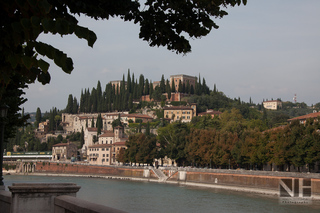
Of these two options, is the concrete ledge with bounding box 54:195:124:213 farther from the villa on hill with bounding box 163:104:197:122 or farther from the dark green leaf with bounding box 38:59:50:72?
the villa on hill with bounding box 163:104:197:122

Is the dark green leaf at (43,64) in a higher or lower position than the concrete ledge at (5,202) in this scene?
higher

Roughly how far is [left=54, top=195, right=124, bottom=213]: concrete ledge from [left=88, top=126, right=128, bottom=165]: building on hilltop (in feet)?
250

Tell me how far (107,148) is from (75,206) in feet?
265

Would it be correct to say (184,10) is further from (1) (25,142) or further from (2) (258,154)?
(1) (25,142)

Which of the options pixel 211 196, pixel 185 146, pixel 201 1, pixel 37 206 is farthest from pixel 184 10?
pixel 185 146

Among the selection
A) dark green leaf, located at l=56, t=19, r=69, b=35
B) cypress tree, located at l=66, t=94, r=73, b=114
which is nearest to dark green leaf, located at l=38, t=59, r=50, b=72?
dark green leaf, located at l=56, t=19, r=69, b=35

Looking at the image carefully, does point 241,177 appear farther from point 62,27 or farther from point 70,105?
point 70,105

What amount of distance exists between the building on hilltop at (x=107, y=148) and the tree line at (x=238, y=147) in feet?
29.6

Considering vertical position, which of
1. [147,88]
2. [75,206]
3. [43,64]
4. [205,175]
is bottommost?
[205,175]

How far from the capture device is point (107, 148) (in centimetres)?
8556

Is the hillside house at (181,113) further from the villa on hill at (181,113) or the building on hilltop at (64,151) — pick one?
the building on hilltop at (64,151)

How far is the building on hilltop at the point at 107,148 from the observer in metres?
84.9

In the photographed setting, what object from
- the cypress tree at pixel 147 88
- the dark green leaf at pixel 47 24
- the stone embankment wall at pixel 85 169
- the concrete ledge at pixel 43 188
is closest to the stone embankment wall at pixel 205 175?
the stone embankment wall at pixel 85 169

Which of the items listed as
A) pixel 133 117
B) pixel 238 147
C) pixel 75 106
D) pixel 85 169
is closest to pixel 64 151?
pixel 85 169
